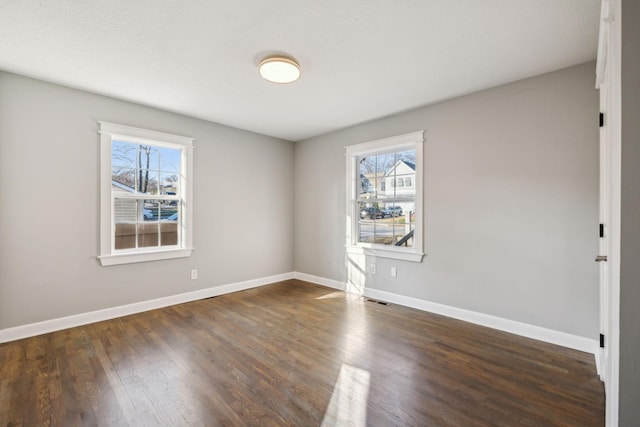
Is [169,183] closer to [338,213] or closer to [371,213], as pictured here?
[338,213]

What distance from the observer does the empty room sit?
72.3 inches

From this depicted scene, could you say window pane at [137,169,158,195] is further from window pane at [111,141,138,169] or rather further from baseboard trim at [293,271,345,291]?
baseboard trim at [293,271,345,291]

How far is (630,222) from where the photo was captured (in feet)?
3.30

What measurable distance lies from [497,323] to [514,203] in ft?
4.17

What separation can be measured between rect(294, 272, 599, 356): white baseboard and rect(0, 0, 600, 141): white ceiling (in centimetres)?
247

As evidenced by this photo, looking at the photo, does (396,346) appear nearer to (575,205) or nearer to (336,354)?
(336,354)

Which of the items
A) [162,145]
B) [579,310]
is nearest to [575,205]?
[579,310]

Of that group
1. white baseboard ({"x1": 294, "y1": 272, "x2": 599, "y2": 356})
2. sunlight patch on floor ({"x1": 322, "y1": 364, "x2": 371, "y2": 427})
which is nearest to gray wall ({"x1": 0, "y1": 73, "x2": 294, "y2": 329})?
white baseboard ({"x1": 294, "y1": 272, "x2": 599, "y2": 356})

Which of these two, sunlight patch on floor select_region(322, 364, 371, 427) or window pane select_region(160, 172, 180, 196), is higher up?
window pane select_region(160, 172, 180, 196)

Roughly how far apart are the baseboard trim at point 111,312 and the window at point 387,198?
1960mm

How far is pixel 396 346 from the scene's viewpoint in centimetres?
265

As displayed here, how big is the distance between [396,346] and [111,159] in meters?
3.72

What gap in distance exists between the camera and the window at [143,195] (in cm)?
331

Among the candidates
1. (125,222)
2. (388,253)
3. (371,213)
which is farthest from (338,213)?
(125,222)
